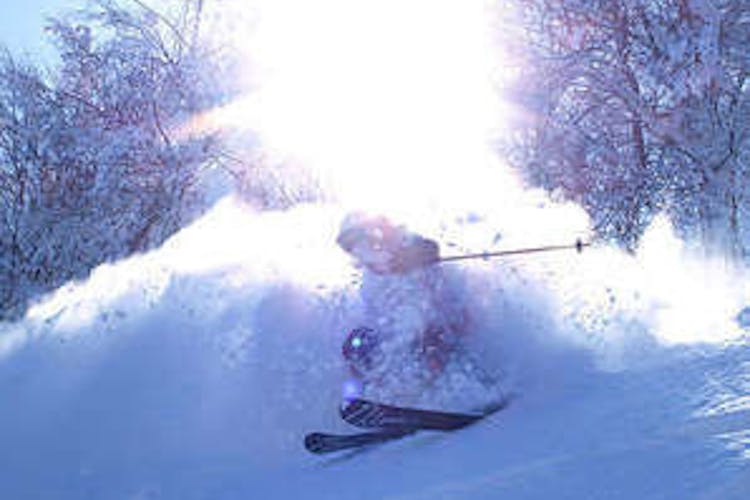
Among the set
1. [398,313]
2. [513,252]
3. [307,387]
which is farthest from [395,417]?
[513,252]

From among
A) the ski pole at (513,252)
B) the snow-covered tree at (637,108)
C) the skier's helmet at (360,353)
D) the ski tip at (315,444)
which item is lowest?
the ski tip at (315,444)

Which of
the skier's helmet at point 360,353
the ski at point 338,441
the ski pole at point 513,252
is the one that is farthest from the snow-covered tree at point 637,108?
the ski at point 338,441

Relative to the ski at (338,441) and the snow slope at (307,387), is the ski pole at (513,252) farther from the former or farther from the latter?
the ski at (338,441)

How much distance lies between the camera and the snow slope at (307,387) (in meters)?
3.50

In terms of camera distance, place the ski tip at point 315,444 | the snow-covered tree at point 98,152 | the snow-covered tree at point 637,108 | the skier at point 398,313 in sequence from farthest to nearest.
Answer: the snow-covered tree at point 98,152, the snow-covered tree at point 637,108, the skier at point 398,313, the ski tip at point 315,444

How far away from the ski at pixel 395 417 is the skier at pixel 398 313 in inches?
6.8

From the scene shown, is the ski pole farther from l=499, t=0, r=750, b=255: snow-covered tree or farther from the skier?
l=499, t=0, r=750, b=255: snow-covered tree

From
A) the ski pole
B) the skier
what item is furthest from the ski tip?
the ski pole

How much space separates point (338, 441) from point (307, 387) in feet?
1.58

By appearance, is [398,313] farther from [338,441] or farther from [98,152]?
[98,152]

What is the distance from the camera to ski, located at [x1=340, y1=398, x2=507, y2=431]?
4.38 m

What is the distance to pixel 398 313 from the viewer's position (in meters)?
4.90

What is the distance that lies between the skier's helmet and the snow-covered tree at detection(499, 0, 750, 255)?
276 inches

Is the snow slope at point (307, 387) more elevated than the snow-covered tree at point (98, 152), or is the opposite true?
the snow-covered tree at point (98, 152)
